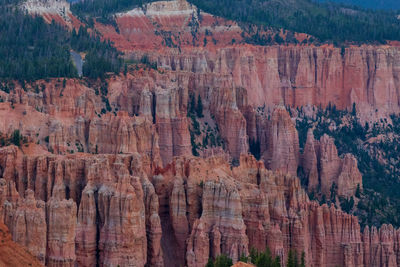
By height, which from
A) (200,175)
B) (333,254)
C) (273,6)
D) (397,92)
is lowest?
(333,254)

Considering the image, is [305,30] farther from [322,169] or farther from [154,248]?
[154,248]

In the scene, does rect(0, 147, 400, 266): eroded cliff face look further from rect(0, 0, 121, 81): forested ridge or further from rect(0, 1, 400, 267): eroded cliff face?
rect(0, 0, 121, 81): forested ridge

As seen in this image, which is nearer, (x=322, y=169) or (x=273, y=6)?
(x=322, y=169)

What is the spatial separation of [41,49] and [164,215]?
3891cm

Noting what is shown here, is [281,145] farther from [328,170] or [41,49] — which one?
[41,49]

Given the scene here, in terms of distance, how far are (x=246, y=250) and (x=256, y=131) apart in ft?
119

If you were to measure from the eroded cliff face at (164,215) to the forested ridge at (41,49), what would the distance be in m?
24.0

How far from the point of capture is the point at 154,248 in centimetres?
6562

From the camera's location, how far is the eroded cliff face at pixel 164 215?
6106 centimetres

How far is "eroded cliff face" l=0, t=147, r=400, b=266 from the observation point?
200 ft

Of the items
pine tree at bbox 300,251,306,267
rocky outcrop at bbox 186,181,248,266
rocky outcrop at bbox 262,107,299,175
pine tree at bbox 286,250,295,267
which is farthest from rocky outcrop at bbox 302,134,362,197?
rocky outcrop at bbox 186,181,248,266

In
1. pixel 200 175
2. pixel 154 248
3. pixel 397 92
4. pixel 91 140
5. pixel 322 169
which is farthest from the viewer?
pixel 397 92

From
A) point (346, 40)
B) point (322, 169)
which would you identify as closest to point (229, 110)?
point (322, 169)

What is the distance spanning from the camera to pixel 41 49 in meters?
104
